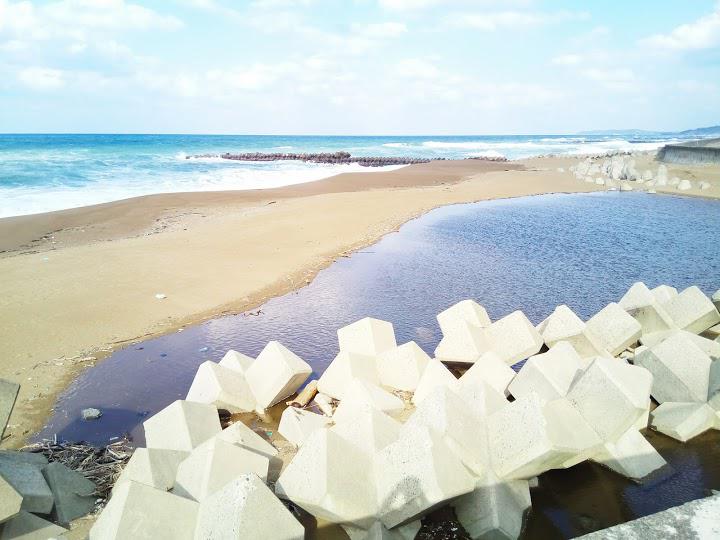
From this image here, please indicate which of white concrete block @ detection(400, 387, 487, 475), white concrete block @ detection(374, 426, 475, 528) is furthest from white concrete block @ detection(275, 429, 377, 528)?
white concrete block @ detection(400, 387, 487, 475)

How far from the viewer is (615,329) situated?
23.2 ft

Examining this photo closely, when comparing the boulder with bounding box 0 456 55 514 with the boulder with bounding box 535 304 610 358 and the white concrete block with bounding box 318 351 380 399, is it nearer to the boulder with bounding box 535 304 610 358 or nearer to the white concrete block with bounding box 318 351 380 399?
the white concrete block with bounding box 318 351 380 399

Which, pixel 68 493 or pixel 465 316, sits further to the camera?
pixel 465 316

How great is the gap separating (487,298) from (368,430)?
20.0ft

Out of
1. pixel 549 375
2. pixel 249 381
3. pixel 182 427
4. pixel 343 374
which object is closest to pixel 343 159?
pixel 249 381

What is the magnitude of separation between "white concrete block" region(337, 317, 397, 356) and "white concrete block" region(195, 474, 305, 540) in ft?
10.8

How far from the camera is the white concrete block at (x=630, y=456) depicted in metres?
4.87

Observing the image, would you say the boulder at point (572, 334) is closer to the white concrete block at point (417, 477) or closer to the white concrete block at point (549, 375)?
the white concrete block at point (549, 375)

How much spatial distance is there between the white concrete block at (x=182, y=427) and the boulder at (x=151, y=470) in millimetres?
346

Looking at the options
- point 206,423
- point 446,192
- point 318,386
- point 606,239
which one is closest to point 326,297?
point 318,386

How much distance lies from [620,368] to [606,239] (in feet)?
36.3

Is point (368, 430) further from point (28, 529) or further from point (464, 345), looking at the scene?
point (464, 345)

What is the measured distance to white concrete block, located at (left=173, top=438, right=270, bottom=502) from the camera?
3.94 metres

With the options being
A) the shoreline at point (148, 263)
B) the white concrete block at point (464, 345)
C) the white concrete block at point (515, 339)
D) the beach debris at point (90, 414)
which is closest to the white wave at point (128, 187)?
the shoreline at point (148, 263)
